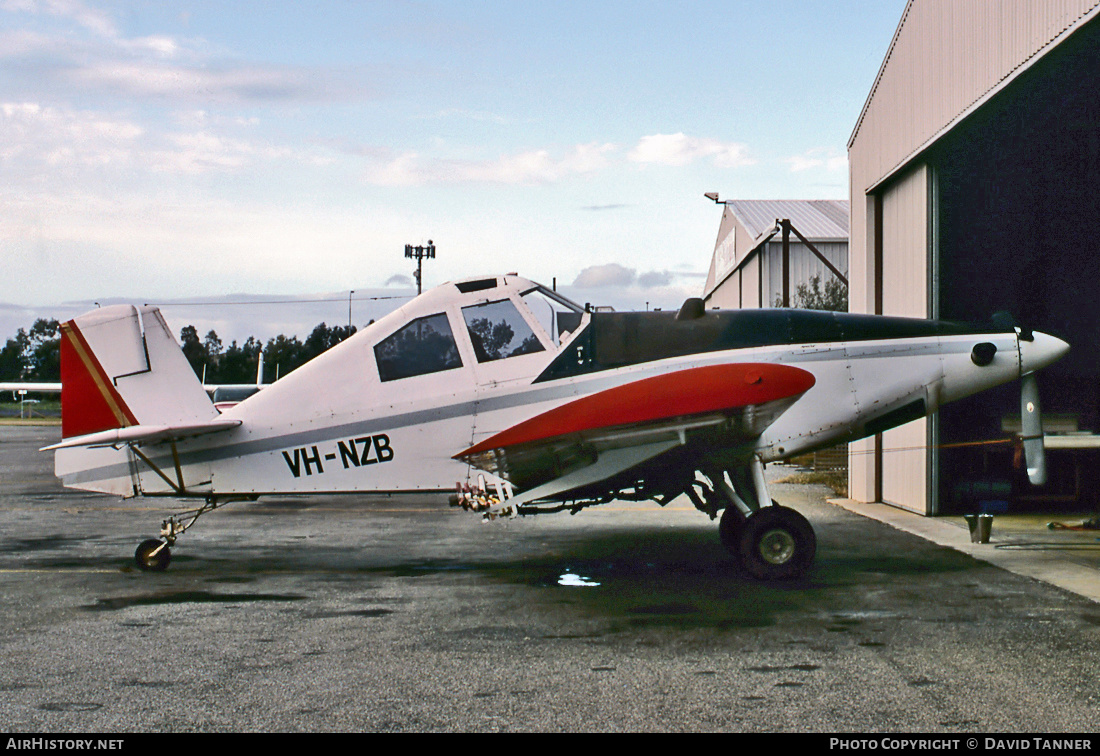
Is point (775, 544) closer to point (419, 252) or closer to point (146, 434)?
point (146, 434)

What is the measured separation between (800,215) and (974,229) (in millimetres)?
31541

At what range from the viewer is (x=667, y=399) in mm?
7062

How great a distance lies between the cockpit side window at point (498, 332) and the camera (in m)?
7.77

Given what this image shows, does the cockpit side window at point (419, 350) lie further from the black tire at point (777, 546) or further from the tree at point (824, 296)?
the tree at point (824, 296)

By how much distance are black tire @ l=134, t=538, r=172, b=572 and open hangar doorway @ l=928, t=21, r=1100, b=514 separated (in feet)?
31.8

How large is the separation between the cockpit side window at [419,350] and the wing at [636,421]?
2.95ft

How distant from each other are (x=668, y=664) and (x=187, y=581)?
4895 mm

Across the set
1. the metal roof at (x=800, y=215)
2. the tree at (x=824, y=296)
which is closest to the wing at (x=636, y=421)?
the tree at (x=824, y=296)

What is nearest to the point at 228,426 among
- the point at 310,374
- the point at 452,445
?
the point at 310,374

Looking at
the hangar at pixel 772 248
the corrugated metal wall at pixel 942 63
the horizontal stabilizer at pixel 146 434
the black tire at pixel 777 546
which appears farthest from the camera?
the hangar at pixel 772 248

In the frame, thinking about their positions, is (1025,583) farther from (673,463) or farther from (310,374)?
(310,374)

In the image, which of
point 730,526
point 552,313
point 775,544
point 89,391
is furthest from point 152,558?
point 775,544

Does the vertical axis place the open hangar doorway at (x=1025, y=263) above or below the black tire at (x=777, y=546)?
above

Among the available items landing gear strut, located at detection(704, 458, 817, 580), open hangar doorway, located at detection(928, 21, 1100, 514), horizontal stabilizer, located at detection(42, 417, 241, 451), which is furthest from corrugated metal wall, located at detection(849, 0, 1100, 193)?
horizontal stabilizer, located at detection(42, 417, 241, 451)
